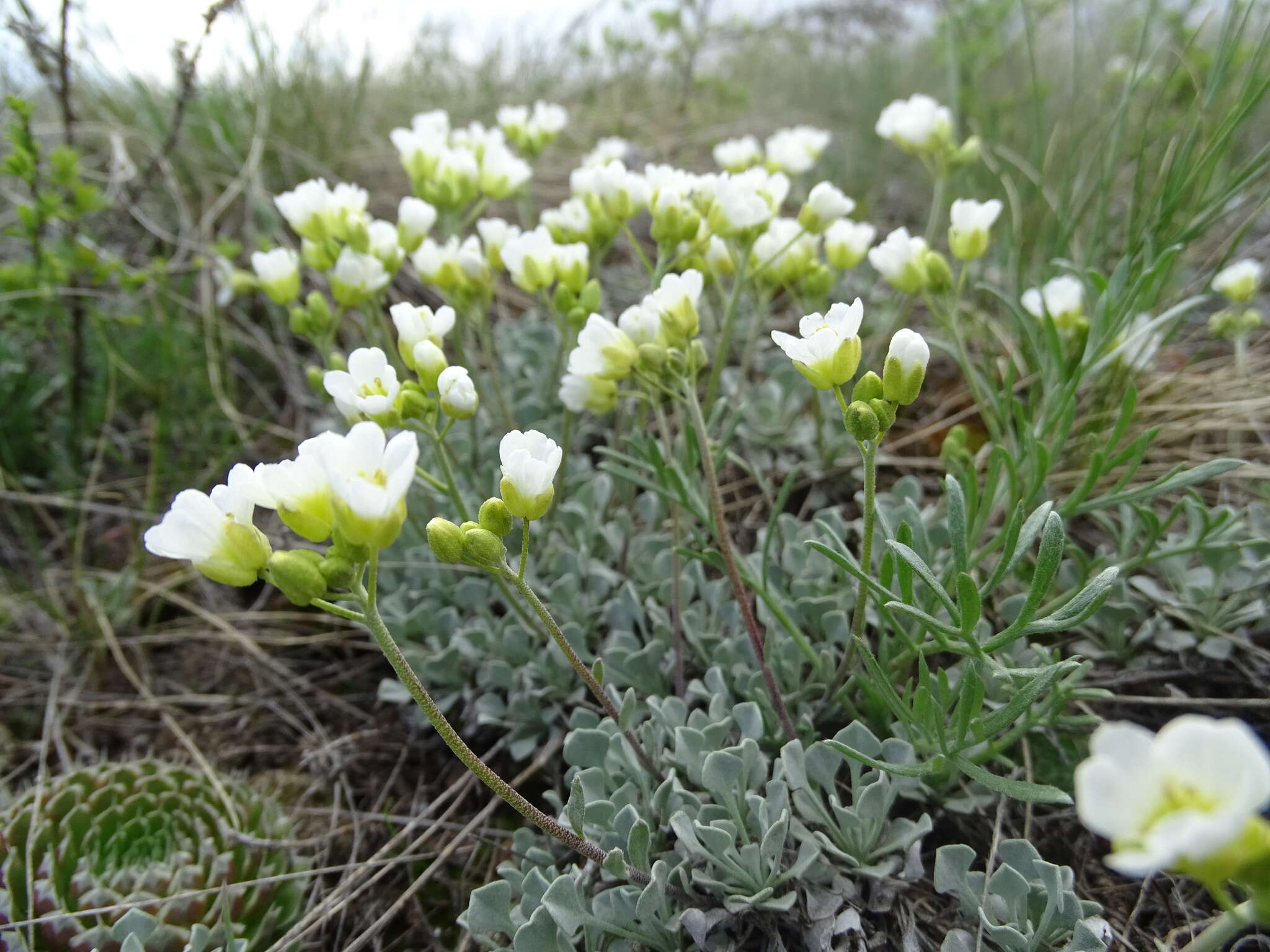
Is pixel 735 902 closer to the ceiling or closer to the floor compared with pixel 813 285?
closer to the floor

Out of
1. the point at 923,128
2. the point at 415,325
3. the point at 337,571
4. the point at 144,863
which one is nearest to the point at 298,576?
the point at 337,571

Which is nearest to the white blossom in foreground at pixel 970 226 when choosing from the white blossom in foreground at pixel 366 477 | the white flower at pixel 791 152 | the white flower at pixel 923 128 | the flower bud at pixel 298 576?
the white flower at pixel 923 128

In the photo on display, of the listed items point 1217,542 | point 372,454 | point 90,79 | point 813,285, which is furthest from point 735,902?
point 90,79

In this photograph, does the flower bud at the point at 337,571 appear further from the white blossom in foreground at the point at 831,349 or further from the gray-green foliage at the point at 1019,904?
the gray-green foliage at the point at 1019,904

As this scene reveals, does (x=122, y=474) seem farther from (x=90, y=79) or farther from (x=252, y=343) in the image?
(x=90, y=79)

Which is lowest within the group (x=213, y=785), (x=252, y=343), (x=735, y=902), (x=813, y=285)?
(x=213, y=785)

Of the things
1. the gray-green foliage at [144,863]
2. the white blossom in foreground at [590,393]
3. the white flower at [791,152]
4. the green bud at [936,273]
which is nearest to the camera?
the gray-green foliage at [144,863]
